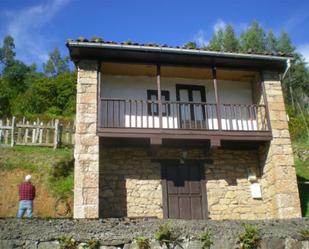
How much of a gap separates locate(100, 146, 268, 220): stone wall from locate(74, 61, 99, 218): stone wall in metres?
0.79

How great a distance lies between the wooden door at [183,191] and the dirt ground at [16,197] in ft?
9.45

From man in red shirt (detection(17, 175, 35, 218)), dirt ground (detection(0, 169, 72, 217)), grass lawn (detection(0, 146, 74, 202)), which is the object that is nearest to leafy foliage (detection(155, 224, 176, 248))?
man in red shirt (detection(17, 175, 35, 218))

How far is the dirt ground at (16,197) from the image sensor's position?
1053 cm

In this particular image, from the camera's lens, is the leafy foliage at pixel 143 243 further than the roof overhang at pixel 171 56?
No

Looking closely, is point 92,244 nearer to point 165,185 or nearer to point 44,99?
point 165,185

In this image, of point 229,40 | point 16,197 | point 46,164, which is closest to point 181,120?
point 46,164

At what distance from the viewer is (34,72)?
43312mm

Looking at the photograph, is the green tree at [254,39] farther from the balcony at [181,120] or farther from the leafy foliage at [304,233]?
the leafy foliage at [304,233]

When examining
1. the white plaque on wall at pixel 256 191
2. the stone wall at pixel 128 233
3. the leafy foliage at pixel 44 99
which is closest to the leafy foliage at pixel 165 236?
the stone wall at pixel 128 233

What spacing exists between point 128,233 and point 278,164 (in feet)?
23.5

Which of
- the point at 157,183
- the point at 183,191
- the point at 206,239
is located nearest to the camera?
the point at 206,239

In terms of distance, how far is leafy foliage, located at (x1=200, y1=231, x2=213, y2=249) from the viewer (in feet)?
12.8

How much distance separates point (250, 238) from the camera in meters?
3.99

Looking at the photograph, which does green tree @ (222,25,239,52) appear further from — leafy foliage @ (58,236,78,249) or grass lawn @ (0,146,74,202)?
leafy foliage @ (58,236,78,249)
